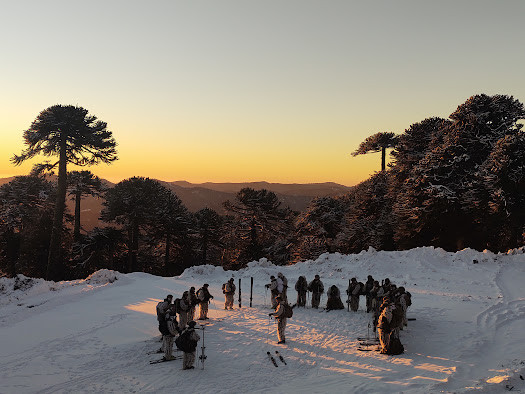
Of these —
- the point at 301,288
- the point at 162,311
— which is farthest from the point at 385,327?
the point at 301,288

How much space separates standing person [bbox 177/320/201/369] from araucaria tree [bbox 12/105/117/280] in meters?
23.9

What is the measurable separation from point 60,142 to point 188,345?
2682 centimetres

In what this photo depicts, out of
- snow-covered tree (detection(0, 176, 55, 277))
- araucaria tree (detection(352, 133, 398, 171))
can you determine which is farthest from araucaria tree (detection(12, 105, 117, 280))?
araucaria tree (detection(352, 133, 398, 171))

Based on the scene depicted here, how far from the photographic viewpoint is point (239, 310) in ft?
60.0

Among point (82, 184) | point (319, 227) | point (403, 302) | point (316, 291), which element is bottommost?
point (316, 291)

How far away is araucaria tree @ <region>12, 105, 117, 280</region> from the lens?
3025 cm

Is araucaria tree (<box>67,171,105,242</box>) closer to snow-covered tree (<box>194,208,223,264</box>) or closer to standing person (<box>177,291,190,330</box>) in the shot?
snow-covered tree (<box>194,208,223,264</box>)

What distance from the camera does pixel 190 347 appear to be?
34.6ft

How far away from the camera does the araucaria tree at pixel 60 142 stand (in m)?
30.2

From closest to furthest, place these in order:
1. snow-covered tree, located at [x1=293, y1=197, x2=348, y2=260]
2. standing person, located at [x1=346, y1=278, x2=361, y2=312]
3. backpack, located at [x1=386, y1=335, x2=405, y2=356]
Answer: backpack, located at [x1=386, y1=335, x2=405, y2=356] < standing person, located at [x1=346, y1=278, x2=361, y2=312] < snow-covered tree, located at [x1=293, y1=197, x2=348, y2=260]

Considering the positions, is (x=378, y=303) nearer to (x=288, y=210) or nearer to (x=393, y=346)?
(x=393, y=346)

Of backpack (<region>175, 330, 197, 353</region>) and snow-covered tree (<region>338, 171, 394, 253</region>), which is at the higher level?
snow-covered tree (<region>338, 171, 394, 253</region>)

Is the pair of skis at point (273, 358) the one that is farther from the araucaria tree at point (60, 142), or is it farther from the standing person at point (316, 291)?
the araucaria tree at point (60, 142)

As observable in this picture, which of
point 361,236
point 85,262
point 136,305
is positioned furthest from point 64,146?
point 361,236
